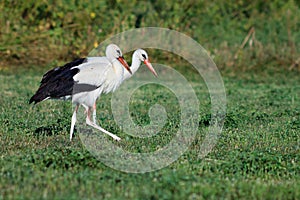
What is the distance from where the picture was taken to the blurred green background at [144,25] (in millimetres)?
17906

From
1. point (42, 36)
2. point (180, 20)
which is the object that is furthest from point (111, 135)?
point (180, 20)

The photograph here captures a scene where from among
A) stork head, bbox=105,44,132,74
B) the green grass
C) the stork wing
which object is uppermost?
stork head, bbox=105,44,132,74

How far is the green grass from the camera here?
567cm

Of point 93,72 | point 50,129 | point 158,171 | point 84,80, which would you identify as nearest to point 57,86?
point 84,80

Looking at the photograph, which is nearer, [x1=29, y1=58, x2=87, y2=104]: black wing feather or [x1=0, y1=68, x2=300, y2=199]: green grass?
[x1=0, y1=68, x2=300, y2=199]: green grass

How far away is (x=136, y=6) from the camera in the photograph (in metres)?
19.9

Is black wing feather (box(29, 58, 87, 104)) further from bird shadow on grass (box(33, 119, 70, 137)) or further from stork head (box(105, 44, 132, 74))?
stork head (box(105, 44, 132, 74))

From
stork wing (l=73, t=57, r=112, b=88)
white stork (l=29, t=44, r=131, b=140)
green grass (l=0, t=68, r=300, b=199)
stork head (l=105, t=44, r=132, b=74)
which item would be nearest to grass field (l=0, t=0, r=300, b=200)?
green grass (l=0, t=68, r=300, b=199)

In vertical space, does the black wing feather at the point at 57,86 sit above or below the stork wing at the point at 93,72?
below

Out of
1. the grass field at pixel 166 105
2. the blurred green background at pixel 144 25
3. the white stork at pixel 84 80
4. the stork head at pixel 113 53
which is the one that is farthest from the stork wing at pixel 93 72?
the blurred green background at pixel 144 25

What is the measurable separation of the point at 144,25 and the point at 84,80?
10957mm

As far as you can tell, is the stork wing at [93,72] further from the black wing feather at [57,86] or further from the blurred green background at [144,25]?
the blurred green background at [144,25]

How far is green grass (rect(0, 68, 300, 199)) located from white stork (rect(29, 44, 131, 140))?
50 centimetres

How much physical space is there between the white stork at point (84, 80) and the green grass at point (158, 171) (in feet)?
1.62
